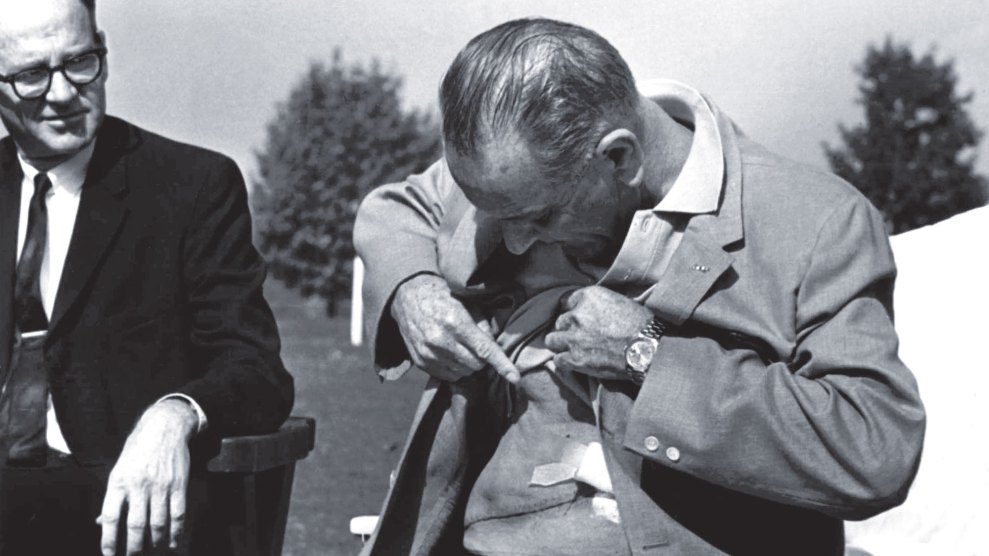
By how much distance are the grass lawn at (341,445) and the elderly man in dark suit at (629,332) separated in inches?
93.2

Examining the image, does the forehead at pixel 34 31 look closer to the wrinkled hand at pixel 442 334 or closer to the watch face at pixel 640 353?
the wrinkled hand at pixel 442 334

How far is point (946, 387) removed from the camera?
3.42m

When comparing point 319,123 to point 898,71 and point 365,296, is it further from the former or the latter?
point 365,296

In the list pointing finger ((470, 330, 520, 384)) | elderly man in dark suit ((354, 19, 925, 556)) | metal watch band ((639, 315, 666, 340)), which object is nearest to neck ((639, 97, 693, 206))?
elderly man in dark suit ((354, 19, 925, 556))

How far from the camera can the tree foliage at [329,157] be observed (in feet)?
Answer: 154

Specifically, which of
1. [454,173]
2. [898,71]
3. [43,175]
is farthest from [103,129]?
[898,71]

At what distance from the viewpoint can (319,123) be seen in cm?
4622

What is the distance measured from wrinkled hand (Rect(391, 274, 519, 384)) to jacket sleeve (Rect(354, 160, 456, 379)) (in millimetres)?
66

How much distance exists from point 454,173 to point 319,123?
44485mm

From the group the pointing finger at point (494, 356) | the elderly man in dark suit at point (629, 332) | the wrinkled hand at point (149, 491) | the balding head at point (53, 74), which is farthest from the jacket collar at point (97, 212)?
the pointing finger at point (494, 356)

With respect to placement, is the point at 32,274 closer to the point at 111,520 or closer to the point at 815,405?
the point at 111,520

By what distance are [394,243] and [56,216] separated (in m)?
1.00

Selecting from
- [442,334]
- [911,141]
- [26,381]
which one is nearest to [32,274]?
[26,381]

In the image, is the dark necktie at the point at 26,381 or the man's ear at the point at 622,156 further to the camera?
the dark necktie at the point at 26,381
